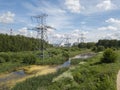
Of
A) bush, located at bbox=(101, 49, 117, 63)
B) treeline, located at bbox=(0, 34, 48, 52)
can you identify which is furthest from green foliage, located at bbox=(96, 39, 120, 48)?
bush, located at bbox=(101, 49, 117, 63)

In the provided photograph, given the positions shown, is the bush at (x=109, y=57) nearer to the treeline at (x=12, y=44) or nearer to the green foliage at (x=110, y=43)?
the treeline at (x=12, y=44)

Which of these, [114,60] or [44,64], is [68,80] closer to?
[114,60]

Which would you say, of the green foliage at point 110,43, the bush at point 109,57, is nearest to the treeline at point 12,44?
the green foliage at point 110,43

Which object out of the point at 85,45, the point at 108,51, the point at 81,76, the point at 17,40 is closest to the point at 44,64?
the point at 108,51

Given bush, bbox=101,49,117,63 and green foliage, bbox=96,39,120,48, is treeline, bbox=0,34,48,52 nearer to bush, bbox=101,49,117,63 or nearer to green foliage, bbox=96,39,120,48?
green foliage, bbox=96,39,120,48

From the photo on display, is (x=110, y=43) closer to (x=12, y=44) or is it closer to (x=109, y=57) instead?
(x=12, y=44)

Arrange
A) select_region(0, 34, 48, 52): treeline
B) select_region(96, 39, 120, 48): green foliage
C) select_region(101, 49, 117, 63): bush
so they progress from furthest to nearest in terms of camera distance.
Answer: select_region(96, 39, 120, 48): green foliage → select_region(0, 34, 48, 52): treeline → select_region(101, 49, 117, 63): bush

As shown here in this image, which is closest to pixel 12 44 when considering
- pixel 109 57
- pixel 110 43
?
pixel 110 43

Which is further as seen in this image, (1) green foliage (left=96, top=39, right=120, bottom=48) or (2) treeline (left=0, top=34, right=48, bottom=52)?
(1) green foliage (left=96, top=39, right=120, bottom=48)

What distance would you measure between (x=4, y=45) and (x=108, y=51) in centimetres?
6746

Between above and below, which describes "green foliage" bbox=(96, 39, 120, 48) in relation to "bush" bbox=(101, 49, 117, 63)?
above

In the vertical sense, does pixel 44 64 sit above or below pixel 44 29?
below

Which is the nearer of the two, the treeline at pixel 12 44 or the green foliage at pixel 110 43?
the treeline at pixel 12 44

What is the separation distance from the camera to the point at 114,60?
3756 cm
